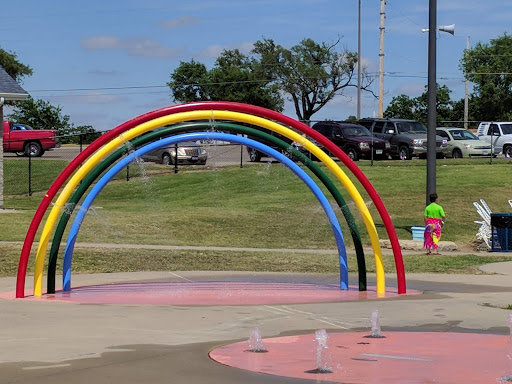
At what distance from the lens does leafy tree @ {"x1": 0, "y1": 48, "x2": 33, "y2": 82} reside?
73.8 m

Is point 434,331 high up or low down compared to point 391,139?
down

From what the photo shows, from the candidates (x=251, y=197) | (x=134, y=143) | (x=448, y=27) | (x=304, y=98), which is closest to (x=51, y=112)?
Answer: (x=304, y=98)

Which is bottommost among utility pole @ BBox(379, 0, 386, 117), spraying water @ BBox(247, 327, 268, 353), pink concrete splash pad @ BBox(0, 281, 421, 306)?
pink concrete splash pad @ BBox(0, 281, 421, 306)

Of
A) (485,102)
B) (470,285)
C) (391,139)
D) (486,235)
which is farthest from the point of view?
(485,102)

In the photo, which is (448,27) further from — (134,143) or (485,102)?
(485,102)

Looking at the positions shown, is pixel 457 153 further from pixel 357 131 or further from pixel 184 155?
Result: pixel 184 155

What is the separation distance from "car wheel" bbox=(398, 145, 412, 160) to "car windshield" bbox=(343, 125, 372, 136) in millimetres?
1525

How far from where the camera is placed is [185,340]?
9.73m

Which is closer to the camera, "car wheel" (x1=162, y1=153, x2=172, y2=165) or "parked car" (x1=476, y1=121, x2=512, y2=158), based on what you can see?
"car wheel" (x1=162, y1=153, x2=172, y2=165)

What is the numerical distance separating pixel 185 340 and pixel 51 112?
174 ft

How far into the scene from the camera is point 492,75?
68688mm

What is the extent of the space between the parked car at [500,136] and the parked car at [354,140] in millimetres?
5497

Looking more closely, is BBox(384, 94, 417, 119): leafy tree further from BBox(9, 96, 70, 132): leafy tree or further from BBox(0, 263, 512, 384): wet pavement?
BBox(0, 263, 512, 384): wet pavement

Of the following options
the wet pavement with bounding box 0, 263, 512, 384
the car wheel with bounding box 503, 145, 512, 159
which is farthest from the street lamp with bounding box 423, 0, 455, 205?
the car wheel with bounding box 503, 145, 512, 159
